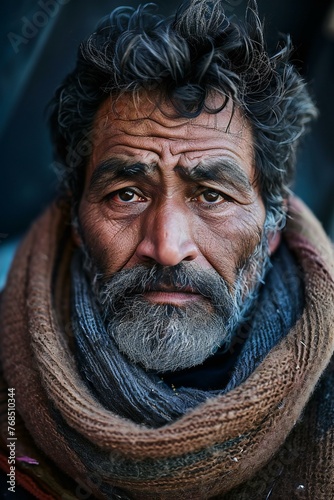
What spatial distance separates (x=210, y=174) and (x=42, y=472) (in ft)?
3.32

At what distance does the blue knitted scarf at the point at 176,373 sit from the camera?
4.80 ft

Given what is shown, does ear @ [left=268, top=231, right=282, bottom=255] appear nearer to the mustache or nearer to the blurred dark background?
the mustache

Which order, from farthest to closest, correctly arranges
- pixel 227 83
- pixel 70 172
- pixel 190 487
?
pixel 70 172 < pixel 227 83 < pixel 190 487

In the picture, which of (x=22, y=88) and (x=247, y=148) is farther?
(x=22, y=88)

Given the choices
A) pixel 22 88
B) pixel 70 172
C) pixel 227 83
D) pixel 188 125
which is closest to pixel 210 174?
pixel 188 125

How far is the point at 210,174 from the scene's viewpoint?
1.58 m

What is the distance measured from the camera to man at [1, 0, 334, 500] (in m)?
1.39

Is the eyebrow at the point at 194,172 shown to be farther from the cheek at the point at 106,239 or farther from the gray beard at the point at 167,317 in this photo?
the gray beard at the point at 167,317

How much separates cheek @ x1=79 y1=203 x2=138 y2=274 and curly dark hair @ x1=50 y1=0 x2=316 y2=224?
0.21 metres

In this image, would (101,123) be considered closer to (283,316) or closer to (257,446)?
(283,316)

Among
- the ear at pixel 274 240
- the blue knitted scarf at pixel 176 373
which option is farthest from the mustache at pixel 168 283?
the ear at pixel 274 240

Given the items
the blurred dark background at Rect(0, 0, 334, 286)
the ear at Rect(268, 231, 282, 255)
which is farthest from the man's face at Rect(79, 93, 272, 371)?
the blurred dark background at Rect(0, 0, 334, 286)

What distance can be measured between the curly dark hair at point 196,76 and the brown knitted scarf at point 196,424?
1.25ft

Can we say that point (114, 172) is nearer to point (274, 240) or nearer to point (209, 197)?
point (209, 197)
